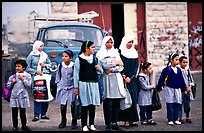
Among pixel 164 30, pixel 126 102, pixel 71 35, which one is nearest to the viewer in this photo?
pixel 126 102

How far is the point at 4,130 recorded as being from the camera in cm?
780

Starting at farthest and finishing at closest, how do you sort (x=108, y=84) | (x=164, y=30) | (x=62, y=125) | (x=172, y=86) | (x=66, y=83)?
(x=164, y=30) → (x=172, y=86) → (x=62, y=125) → (x=66, y=83) → (x=108, y=84)

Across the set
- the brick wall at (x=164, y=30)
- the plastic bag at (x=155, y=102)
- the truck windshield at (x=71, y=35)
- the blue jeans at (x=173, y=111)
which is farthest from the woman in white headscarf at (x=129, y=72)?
the brick wall at (x=164, y=30)

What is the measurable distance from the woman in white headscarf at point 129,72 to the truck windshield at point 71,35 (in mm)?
3235

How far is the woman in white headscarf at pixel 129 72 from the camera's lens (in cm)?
787

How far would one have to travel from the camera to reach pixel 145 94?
8242 mm

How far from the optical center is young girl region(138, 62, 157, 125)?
8.20 m

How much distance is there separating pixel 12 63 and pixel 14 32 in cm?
143

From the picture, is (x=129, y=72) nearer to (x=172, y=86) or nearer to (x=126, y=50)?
(x=126, y=50)

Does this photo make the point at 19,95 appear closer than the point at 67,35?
Yes

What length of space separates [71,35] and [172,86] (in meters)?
3.94

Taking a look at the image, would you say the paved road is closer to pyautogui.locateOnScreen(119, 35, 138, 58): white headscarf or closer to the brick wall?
pyautogui.locateOnScreen(119, 35, 138, 58): white headscarf

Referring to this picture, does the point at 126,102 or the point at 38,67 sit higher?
the point at 38,67

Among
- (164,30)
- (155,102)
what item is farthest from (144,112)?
(164,30)
